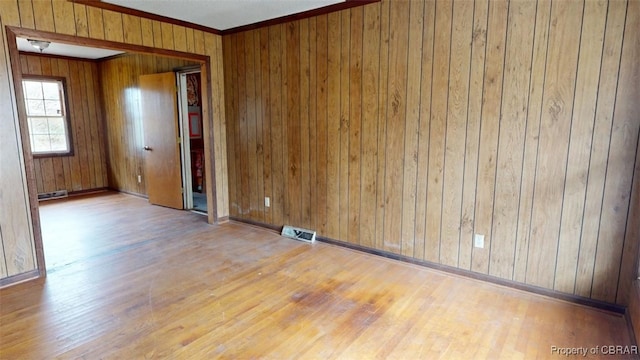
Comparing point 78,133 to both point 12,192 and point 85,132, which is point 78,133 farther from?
point 12,192

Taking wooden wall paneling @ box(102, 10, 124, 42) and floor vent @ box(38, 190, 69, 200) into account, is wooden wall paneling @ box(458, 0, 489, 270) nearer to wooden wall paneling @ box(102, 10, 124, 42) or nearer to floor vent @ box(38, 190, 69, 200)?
wooden wall paneling @ box(102, 10, 124, 42)

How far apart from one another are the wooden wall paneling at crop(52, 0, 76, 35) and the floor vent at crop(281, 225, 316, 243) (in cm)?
289

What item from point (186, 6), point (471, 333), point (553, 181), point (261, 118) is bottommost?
point (471, 333)

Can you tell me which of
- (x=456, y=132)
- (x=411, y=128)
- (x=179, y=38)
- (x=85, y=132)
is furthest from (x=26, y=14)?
(x=85, y=132)

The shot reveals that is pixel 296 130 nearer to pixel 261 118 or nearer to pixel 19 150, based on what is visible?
pixel 261 118

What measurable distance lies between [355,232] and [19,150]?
123 inches

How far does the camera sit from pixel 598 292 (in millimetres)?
2643

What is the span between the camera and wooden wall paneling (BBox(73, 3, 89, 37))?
334 cm

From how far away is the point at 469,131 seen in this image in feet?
9.93

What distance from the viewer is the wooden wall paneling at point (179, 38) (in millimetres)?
4191

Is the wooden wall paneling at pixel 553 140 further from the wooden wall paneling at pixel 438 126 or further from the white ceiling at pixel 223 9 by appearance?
the white ceiling at pixel 223 9

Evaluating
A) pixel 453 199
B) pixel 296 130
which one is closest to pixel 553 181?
pixel 453 199

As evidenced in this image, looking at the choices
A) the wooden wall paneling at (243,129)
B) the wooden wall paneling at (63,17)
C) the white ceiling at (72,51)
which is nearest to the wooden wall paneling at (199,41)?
the wooden wall paneling at (243,129)

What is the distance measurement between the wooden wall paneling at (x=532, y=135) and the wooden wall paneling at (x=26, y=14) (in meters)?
4.03
